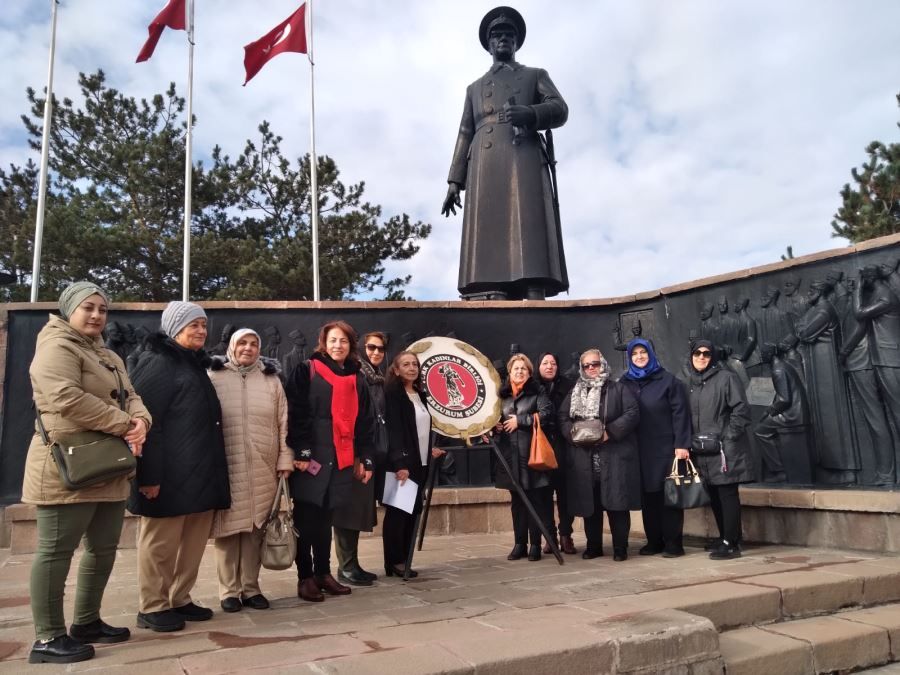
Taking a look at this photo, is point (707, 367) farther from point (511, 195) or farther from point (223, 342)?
point (223, 342)

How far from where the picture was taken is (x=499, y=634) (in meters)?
3.35

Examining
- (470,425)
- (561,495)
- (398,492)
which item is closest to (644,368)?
A: (561,495)

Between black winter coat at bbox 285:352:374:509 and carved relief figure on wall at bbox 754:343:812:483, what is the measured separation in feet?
15.0

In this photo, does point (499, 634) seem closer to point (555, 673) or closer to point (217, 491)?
point (555, 673)

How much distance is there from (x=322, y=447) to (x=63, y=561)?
1680 mm

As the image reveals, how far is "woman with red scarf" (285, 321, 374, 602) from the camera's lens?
4.60 meters

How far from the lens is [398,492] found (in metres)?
5.27

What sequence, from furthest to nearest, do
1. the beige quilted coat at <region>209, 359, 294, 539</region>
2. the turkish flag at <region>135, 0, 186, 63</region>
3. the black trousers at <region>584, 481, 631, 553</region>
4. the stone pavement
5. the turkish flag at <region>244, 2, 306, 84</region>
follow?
the turkish flag at <region>244, 2, 306, 84</region> < the turkish flag at <region>135, 0, 186, 63</region> < the black trousers at <region>584, 481, 631, 553</region> < the beige quilted coat at <region>209, 359, 294, 539</region> < the stone pavement

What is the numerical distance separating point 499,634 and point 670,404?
3.30 m

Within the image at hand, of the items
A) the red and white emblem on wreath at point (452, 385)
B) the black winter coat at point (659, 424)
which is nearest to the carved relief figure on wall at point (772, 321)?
the black winter coat at point (659, 424)

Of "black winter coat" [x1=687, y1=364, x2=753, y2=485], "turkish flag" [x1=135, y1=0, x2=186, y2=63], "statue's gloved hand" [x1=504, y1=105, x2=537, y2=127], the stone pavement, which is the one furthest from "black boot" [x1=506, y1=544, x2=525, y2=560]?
"turkish flag" [x1=135, y1=0, x2=186, y2=63]

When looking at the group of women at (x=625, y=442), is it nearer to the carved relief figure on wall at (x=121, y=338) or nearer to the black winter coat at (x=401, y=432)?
the black winter coat at (x=401, y=432)

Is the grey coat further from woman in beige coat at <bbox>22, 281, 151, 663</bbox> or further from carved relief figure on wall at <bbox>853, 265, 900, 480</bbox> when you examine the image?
woman in beige coat at <bbox>22, 281, 151, 663</bbox>

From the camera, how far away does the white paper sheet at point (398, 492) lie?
17.2 ft
